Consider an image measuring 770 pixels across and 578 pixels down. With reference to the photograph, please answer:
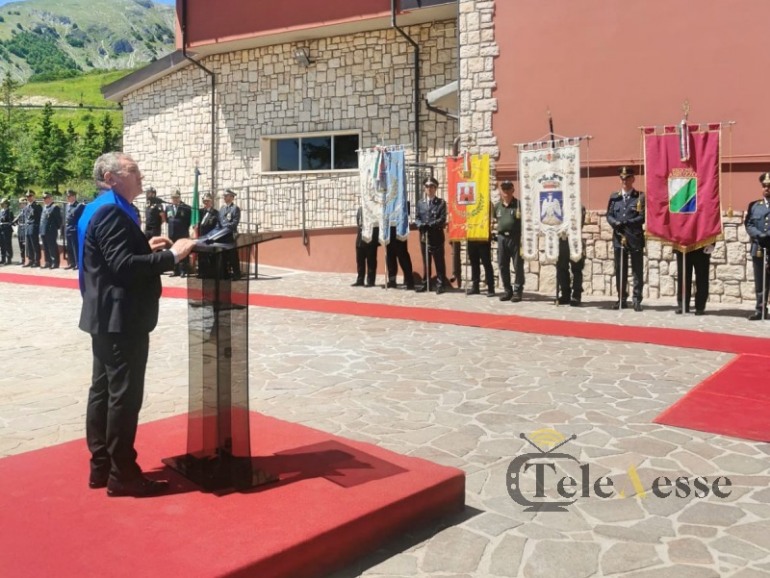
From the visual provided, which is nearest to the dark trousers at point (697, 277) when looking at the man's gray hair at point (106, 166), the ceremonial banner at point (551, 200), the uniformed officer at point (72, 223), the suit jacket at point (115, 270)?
the ceremonial banner at point (551, 200)

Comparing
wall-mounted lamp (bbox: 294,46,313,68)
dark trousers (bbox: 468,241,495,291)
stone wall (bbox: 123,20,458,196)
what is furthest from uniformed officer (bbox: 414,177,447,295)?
wall-mounted lamp (bbox: 294,46,313,68)

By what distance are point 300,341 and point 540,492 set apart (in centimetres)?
451

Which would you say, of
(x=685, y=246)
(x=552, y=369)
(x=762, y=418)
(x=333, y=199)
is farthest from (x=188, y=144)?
(x=762, y=418)

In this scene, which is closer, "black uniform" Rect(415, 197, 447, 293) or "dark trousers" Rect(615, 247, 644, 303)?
"dark trousers" Rect(615, 247, 644, 303)

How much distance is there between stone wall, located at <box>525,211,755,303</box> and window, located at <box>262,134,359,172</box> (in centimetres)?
572

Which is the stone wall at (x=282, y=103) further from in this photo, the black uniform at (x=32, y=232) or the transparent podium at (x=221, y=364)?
the transparent podium at (x=221, y=364)

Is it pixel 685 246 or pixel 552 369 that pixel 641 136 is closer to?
pixel 685 246

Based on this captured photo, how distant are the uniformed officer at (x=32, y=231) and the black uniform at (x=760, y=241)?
15.7 metres

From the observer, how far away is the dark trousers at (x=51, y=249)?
58.5 feet

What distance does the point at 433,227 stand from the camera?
1247 centimetres

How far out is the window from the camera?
54.3 feet

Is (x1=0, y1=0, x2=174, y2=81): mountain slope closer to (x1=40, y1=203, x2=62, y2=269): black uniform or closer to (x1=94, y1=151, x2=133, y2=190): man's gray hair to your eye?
(x1=40, y1=203, x2=62, y2=269): black uniform

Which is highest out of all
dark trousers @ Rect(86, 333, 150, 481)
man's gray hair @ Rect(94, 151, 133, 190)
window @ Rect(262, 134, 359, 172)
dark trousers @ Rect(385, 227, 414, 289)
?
window @ Rect(262, 134, 359, 172)

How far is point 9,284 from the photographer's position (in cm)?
1446
